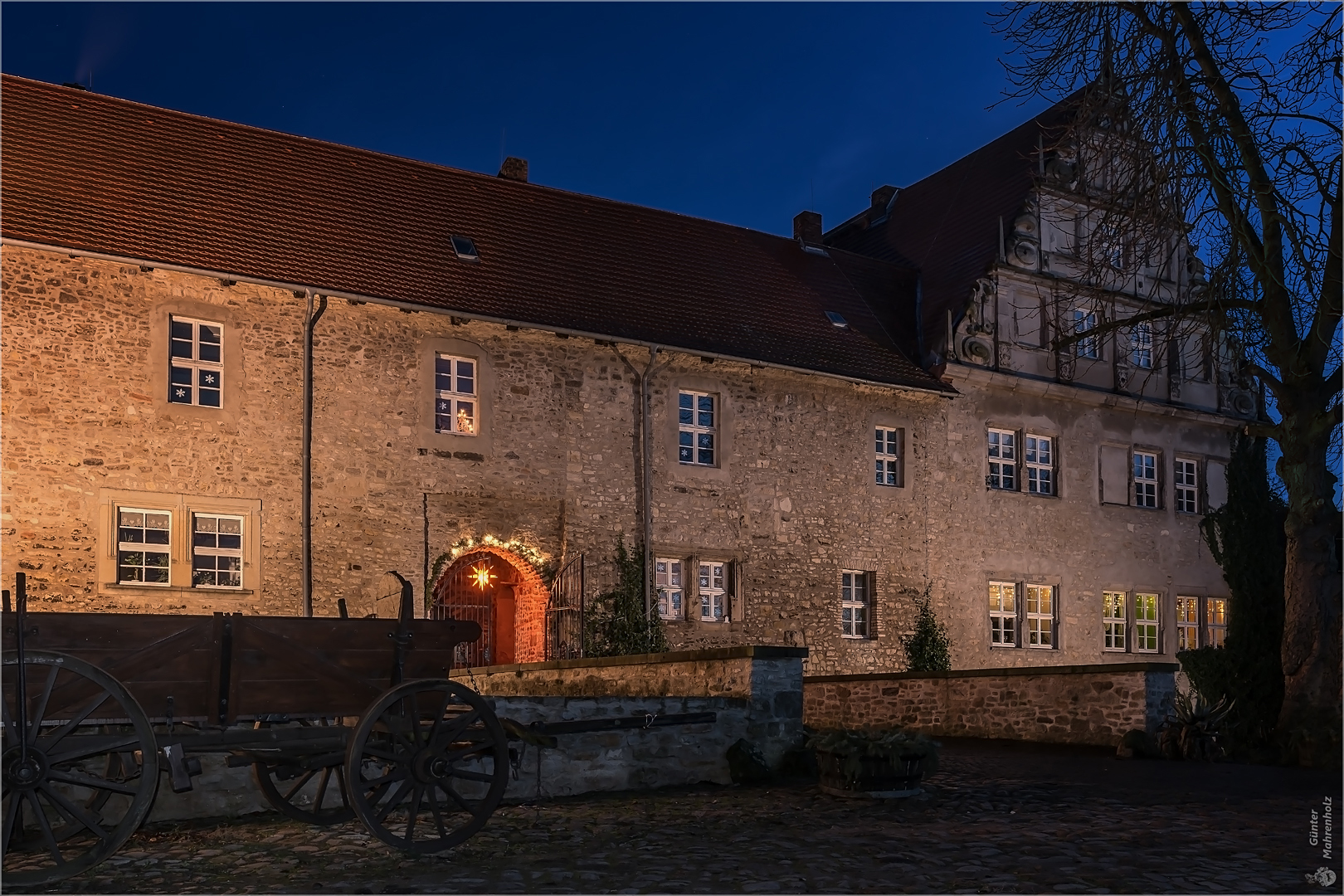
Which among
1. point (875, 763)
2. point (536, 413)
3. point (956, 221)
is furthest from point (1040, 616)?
point (875, 763)

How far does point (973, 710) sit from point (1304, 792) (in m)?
4.93

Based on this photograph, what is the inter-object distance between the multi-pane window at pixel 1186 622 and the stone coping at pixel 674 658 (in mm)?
14436

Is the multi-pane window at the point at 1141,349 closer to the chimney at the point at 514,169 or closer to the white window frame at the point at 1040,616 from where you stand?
the white window frame at the point at 1040,616

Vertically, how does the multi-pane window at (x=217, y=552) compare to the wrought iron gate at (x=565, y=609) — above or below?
above

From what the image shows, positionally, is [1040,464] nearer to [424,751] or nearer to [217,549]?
[217,549]

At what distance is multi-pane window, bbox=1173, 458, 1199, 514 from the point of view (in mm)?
25719

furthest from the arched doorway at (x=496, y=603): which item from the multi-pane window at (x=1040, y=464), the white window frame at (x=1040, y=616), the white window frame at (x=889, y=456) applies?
the multi-pane window at (x=1040, y=464)

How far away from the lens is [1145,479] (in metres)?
25.2

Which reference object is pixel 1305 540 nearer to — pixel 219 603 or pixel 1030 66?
pixel 1030 66

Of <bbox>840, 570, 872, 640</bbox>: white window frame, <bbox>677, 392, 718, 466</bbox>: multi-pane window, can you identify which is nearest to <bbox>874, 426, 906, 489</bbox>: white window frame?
<bbox>840, 570, 872, 640</bbox>: white window frame

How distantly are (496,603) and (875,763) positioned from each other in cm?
1035

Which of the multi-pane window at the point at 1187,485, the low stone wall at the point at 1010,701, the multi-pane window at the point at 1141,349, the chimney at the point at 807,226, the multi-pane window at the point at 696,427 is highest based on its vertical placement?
the chimney at the point at 807,226

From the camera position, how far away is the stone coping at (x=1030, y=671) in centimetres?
1384

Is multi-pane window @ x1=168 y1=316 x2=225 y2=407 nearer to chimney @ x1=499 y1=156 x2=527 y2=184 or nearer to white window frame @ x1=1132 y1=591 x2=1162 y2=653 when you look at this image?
chimney @ x1=499 y1=156 x2=527 y2=184
